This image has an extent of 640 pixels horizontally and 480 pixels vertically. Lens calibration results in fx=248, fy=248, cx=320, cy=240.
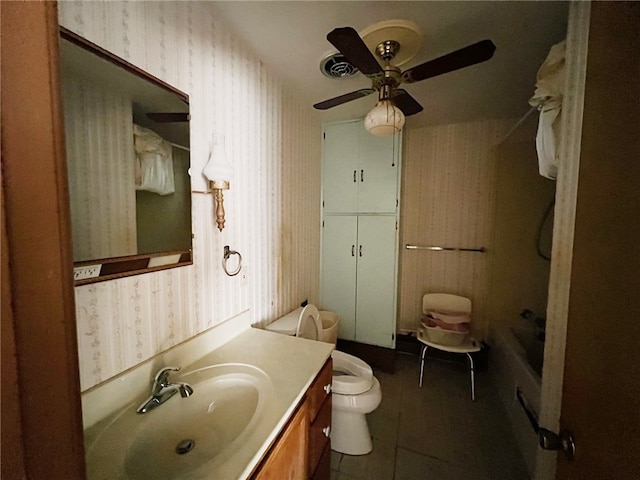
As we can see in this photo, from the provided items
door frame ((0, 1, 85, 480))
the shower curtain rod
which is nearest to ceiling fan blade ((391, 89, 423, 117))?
door frame ((0, 1, 85, 480))

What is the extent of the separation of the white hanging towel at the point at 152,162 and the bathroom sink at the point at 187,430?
2.37 feet

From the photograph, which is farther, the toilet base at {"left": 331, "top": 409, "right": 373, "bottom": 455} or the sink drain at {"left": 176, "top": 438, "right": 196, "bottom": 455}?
the toilet base at {"left": 331, "top": 409, "right": 373, "bottom": 455}

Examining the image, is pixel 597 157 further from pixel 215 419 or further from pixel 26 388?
→ pixel 215 419

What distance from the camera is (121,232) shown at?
82cm

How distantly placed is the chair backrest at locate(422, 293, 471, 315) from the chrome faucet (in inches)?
84.5

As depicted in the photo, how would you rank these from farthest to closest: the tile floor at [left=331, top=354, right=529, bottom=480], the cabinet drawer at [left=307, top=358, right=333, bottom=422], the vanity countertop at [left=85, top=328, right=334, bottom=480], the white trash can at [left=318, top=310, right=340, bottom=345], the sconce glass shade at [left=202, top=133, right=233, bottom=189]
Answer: the white trash can at [left=318, top=310, right=340, bottom=345]
the tile floor at [left=331, top=354, right=529, bottom=480]
the sconce glass shade at [left=202, top=133, right=233, bottom=189]
the cabinet drawer at [left=307, top=358, right=333, bottom=422]
the vanity countertop at [left=85, top=328, right=334, bottom=480]

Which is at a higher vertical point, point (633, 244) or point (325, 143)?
point (325, 143)

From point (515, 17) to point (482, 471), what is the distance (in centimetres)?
229

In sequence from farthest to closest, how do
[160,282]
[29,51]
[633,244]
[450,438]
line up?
[450,438], [160,282], [633,244], [29,51]

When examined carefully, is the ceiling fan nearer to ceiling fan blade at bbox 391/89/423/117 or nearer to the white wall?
ceiling fan blade at bbox 391/89/423/117

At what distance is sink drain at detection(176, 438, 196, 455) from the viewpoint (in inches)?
29.1

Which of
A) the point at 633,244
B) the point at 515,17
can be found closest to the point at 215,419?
the point at 633,244

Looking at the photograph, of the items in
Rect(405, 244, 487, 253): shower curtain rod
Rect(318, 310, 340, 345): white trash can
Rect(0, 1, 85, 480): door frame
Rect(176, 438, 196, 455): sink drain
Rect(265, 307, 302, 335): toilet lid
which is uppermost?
Rect(0, 1, 85, 480): door frame

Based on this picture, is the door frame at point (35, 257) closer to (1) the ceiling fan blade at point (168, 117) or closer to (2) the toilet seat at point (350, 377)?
(1) the ceiling fan blade at point (168, 117)
